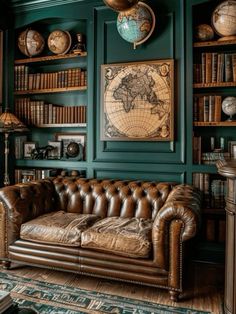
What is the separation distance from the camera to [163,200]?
288 cm

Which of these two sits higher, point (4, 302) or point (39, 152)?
point (39, 152)

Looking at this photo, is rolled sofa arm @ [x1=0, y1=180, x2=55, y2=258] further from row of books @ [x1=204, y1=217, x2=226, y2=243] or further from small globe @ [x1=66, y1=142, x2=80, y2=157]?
row of books @ [x1=204, y1=217, x2=226, y2=243]

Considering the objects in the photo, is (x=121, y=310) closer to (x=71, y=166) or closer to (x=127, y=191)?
(x=127, y=191)

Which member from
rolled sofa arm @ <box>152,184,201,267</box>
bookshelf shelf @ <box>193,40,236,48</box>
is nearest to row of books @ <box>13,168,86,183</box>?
rolled sofa arm @ <box>152,184,201,267</box>

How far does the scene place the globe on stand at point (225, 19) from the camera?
9.53 ft

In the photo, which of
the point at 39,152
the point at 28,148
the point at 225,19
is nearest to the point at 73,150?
the point at 39,152

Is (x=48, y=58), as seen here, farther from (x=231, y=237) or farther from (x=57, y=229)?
(x=231, y=237)

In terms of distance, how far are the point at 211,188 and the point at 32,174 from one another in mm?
2166

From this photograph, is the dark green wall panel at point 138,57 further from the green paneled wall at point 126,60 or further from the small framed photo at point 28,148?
the small framed photo at point 28,148

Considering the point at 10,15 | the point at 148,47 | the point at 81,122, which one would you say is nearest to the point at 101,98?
the point at 81,122

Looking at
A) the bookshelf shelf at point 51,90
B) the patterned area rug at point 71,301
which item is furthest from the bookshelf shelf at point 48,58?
the patterned area rug at point 71,301

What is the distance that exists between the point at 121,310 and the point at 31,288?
2.56 feet

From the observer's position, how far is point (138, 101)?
3.27 m

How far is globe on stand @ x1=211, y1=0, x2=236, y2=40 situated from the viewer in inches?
114
